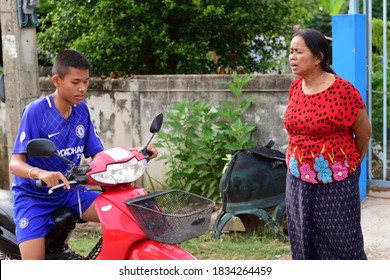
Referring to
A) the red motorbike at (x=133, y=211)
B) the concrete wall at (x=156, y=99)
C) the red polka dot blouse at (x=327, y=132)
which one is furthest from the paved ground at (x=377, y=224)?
the red motorbike at (x=133, y=211)

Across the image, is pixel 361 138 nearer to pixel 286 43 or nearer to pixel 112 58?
pixel 112 58

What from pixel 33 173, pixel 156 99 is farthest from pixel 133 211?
pixel 156 99

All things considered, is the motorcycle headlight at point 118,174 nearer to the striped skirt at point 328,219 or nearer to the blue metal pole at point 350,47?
the striped skirt at point 328,219

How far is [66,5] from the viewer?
29.3 feet

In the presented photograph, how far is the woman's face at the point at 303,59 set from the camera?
437cm

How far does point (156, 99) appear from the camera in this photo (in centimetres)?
809

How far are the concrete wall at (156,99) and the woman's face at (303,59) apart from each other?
3.00 meters

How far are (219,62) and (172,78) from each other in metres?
1.12

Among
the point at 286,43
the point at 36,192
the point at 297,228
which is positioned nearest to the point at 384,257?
the point at 297,228

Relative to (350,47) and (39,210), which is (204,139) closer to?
(350,47)

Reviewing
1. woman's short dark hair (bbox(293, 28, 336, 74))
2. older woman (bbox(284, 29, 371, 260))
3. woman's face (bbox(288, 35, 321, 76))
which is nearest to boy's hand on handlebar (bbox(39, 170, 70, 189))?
older woman (bbox(284, 29, 371, 260))

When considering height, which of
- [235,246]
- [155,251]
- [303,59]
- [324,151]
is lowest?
[235,246]

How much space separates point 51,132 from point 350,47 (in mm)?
3328

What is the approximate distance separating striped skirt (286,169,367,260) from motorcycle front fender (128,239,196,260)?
0.80 m
